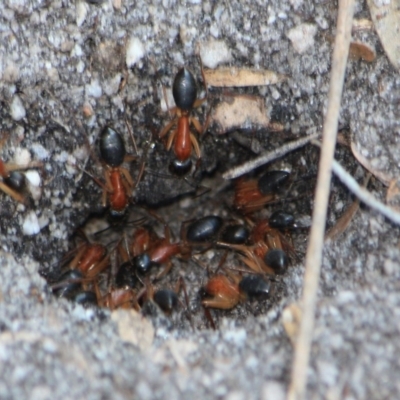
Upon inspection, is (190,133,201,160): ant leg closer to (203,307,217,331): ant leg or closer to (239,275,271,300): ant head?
(239,275,271,300): ant head

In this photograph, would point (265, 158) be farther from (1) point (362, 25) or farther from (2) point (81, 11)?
(2) point (81, 11)

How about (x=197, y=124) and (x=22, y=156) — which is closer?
(x=22, y=156)

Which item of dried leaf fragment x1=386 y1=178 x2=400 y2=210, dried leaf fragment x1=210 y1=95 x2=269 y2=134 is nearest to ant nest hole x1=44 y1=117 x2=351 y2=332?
dried leaf fragment x1=210 y1=95 x2=269 y2=134

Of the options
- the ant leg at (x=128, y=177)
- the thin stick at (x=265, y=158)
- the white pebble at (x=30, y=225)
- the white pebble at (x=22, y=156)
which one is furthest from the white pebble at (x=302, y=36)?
the white pebble at (x=30, y=225)

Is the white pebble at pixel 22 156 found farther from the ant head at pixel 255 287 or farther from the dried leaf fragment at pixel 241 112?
the ant head at pixel 255 287

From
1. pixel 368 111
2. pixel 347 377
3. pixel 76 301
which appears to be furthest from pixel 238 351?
pixel 368 111

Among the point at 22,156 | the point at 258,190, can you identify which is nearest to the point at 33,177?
the point at 22,156
